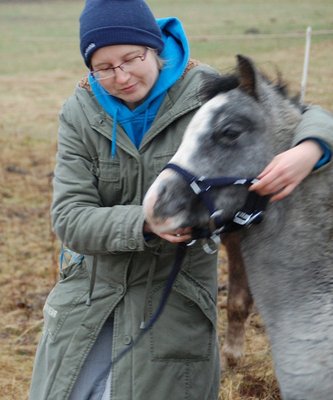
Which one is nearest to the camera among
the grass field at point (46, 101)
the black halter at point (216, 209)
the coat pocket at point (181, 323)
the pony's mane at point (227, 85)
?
the black halter at point (216, 209)

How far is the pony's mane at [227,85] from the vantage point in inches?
101

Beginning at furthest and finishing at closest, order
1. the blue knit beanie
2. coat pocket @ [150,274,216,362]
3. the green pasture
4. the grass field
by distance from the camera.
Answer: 1. the green pasture
2. the grass field
3. coat pocket @ [150,274,216,362]
4. the blue knit beanie

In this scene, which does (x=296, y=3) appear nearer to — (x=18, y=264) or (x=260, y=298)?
(x=18, y=264)

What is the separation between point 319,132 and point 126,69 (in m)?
0.74

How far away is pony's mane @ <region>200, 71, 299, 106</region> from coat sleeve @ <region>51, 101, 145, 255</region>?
47 cm

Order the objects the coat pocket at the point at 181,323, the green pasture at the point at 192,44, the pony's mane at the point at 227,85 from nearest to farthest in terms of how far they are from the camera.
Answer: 1. the pony's mane at the point at 227,85
2. the coat pocket at the point at 181,323
3. the green pasture at the point at 192,44

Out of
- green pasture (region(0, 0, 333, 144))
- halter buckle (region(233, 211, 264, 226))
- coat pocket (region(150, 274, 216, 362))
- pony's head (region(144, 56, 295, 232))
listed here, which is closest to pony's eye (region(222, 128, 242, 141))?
pony's head (region(144, 56, 295, 232))

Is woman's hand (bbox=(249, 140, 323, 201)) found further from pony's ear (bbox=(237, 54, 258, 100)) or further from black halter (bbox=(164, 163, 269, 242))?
pony's ear (bbox=(237, 54, 258, 100))

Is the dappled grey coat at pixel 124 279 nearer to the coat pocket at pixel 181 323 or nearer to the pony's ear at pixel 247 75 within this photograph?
the coat pocket at pixel 181 323

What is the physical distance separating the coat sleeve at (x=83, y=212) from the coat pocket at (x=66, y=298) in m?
0.25

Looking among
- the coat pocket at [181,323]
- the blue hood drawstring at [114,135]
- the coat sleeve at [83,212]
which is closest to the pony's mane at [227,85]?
the blue hood drawstring at [114,135]

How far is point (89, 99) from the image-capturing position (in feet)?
9.57

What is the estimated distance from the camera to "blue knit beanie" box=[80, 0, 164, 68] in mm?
2684

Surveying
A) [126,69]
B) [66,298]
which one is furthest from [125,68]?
[66,298]
